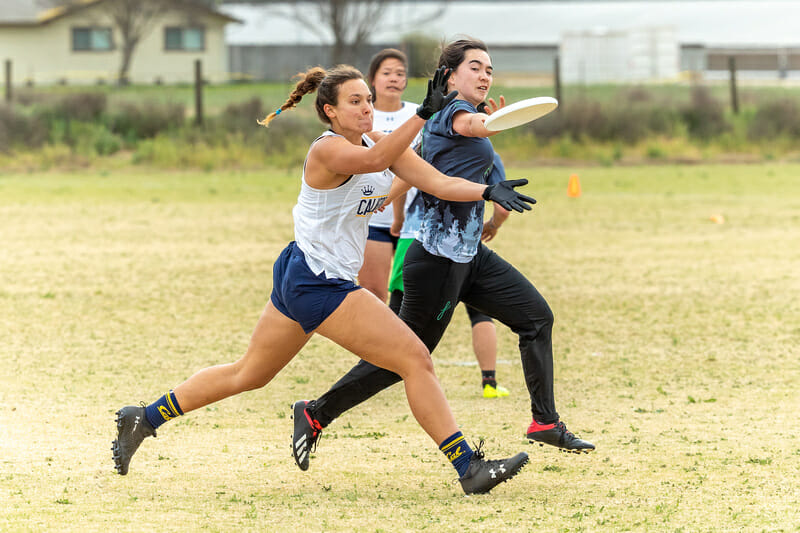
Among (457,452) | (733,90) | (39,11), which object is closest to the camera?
(457,452)

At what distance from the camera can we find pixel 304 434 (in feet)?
17.0

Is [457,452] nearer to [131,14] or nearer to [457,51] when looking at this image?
[457,51]

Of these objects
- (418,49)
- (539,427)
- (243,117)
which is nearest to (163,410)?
(539,427)

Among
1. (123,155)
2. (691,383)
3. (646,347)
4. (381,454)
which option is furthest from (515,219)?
(123,155)

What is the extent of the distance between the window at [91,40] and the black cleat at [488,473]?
49.6 m

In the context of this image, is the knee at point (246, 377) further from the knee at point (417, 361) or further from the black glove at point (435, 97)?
the black glove at point (435, 97)

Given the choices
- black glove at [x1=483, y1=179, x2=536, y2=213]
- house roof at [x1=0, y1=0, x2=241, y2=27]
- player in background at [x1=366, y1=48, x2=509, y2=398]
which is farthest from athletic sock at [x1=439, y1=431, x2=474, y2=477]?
house roof at [x1=0, y1=0, x2=241, y2=27]

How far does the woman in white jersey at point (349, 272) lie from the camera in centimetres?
468

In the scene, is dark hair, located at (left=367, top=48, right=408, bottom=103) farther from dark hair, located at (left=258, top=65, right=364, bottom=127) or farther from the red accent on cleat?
the red accent on cleat

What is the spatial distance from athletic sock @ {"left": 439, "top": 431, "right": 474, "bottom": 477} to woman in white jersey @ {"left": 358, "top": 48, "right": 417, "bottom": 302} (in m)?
2.21

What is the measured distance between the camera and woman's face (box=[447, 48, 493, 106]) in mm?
5223

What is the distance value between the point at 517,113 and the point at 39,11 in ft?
172

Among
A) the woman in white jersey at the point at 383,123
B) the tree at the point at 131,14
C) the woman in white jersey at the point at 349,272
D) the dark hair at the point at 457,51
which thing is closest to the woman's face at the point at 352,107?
the woman in white jersey at the point at 349,272

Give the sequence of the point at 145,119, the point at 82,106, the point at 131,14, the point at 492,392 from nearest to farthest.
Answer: the point at 492,392 < the point at 145,119 < the point at 82,106 < the point at 131,14
